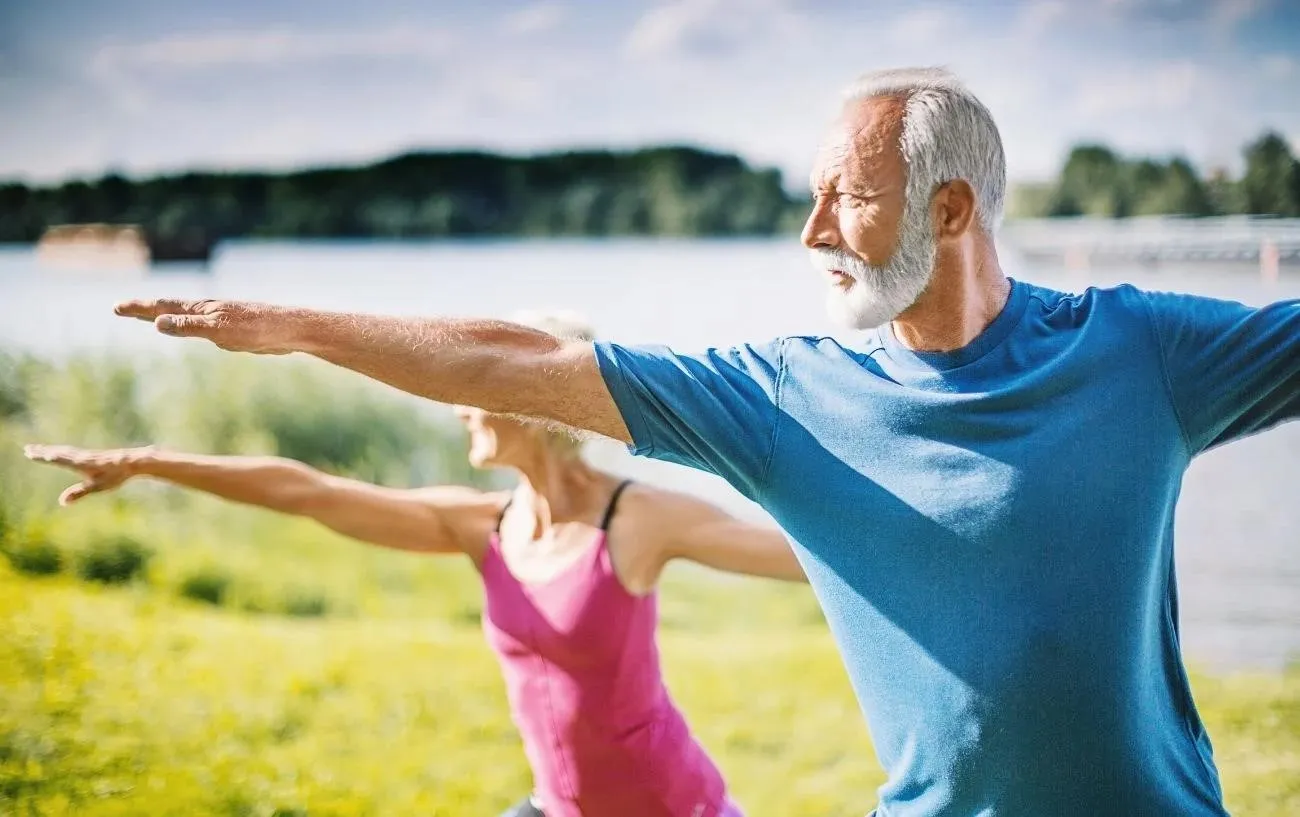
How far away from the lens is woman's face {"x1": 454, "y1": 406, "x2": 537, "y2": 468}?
102 inches

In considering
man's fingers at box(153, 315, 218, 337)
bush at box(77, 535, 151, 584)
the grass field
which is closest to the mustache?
man's fingers at box(153, 315, 218, 337)

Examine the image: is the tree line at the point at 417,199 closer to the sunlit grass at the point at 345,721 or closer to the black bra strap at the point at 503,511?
the sunlit grass at the point at 345,721

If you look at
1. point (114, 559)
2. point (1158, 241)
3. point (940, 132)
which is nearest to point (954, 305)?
point (940, 132)

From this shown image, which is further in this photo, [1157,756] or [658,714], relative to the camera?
[658,714]

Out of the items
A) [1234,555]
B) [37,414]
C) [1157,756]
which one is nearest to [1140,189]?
[1234,555]

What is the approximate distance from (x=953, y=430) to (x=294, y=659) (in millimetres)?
4183

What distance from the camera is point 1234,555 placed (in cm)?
477

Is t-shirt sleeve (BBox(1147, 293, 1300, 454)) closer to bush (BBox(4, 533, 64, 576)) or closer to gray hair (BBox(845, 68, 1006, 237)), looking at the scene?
gray hair (BBox(845, 68, 1006, 237))

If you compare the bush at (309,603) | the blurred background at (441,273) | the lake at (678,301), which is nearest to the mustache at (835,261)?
the blurred background at (441,273)

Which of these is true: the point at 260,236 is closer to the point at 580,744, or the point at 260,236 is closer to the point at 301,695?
the point at 301,695

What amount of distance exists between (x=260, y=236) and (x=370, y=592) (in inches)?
76.4

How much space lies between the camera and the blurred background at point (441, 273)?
4.62m

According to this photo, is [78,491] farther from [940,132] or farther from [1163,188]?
[1163,188]

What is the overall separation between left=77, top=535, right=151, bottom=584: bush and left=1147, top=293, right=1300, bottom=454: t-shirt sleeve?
5648 mm
